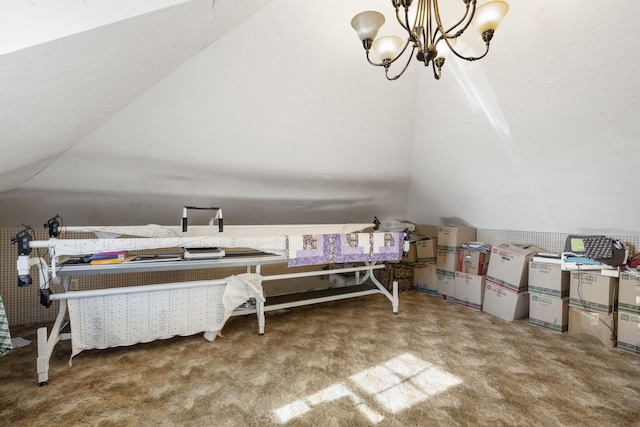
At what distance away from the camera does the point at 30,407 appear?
1744 mm

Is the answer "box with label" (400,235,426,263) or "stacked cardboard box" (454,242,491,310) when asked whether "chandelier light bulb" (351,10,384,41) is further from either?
"box with label" (400,235,426,263)

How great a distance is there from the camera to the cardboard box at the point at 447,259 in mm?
3897

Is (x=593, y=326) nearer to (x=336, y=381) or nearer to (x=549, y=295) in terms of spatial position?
(x=549, y=295)

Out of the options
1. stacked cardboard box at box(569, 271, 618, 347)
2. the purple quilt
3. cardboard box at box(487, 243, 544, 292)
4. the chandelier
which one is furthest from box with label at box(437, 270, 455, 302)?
the chandelier

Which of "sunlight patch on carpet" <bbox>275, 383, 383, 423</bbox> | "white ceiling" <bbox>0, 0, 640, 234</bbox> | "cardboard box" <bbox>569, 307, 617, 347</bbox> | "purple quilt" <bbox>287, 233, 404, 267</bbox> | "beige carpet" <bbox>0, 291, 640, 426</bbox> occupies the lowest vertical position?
"beige carpet" <bbox>0, 291, 640, 426</bbox>

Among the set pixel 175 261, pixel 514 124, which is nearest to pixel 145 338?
pixel 175 261

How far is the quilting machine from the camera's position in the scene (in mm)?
2008

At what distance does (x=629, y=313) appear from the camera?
2.53 metres

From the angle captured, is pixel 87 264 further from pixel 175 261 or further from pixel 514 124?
pixel 514 124

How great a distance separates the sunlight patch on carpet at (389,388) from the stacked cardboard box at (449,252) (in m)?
1.91

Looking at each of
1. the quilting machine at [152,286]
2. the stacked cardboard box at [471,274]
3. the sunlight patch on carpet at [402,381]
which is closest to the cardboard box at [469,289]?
the stacked cardboard box at [471,274]

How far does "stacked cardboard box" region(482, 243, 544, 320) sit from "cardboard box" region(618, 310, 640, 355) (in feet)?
2.55

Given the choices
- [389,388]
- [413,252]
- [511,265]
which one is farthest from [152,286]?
[511,265]

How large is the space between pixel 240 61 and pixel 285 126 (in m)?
0.72
